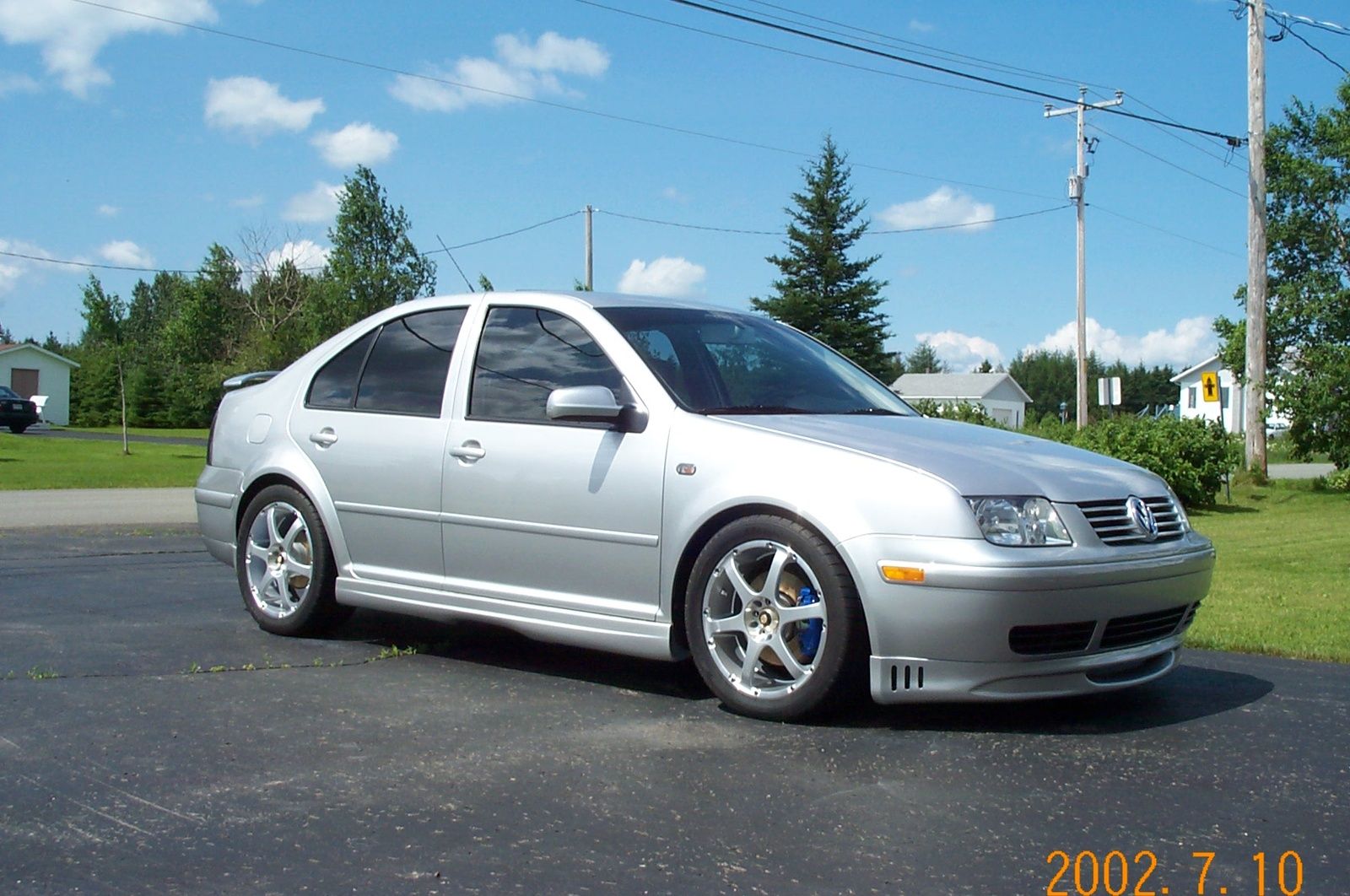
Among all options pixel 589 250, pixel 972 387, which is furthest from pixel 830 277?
pixel 972 387

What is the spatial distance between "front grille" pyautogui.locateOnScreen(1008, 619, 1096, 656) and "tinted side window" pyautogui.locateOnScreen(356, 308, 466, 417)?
266 centimetres

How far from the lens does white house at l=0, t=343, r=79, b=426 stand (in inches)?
2813

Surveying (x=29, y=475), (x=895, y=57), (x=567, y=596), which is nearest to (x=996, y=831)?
(x=567, y=596)

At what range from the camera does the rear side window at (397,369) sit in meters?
5.76

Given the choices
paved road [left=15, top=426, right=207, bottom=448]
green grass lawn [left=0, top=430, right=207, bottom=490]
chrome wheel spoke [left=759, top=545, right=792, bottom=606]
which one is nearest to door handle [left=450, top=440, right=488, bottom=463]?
chrome wheel spoke [left=759, top=545, right=792, bottom=606]

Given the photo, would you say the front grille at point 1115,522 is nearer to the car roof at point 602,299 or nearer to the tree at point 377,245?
the car roof at point 602,299

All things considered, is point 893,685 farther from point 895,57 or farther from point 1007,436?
point 895,57

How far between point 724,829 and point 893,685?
112cm

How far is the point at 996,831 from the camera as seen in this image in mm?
3338

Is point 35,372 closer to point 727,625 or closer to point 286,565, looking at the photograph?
point 286,565

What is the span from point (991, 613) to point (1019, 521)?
0.34m

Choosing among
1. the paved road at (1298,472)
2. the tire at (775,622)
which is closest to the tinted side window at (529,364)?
the tire at (775,622)

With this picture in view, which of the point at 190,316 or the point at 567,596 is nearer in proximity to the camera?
the point at 567,596

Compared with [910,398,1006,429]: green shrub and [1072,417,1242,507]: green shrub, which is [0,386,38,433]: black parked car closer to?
[910,398,1006,429]: green shrub
